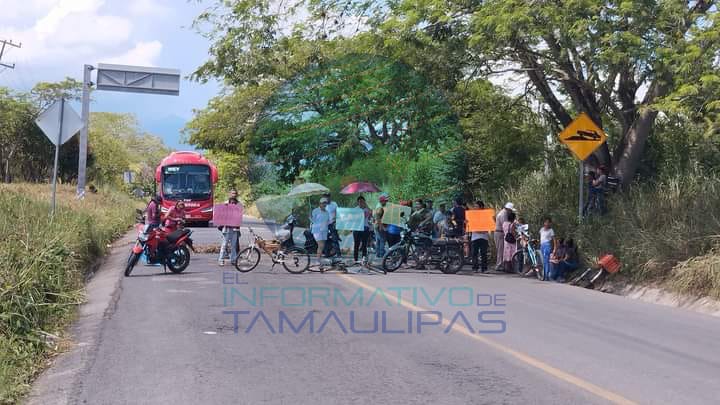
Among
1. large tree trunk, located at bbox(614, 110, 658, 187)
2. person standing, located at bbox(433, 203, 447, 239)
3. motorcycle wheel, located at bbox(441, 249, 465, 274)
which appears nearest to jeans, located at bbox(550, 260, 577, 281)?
motorcycle wheel, located at bbox(441, 249, 465, 274)

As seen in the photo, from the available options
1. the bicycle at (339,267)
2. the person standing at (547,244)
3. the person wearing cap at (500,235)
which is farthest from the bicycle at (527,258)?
the bicycle at (339,267)

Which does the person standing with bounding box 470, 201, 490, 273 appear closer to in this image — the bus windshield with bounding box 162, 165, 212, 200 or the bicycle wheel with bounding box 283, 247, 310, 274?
the bicycle wheel with bounding box 283, 247, 310, 274

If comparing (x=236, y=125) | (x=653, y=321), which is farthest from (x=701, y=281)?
(x=236, y=125)

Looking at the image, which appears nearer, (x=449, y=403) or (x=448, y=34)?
(x=449, y=403)

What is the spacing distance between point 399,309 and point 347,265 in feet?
20.3

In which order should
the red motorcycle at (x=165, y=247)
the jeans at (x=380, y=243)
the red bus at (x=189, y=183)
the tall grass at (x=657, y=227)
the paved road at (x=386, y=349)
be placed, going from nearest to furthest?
the paved road at (x=386, y=349) < the tall grass at (x=657, y=227) < the red motorcycle at (x=165, y=247) < the jeans at (x=380, y=243) < the red bus at (x=189, y=183)

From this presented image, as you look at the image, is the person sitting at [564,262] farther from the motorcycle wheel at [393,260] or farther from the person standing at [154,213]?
the person standing at [154,213]

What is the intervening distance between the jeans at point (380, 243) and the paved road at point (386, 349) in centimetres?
668

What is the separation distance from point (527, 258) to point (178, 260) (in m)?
8.03

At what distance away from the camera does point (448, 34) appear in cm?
1864

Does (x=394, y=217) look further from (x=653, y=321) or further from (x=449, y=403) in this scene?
(x=449, y=403)

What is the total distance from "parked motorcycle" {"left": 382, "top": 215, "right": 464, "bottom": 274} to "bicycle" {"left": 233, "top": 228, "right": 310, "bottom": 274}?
2137 mm

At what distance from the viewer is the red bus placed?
3753 cm

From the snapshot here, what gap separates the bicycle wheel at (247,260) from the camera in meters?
17.1
